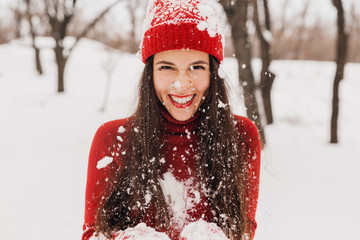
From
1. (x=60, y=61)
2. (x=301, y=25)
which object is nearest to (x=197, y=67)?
(x=60, y=61)

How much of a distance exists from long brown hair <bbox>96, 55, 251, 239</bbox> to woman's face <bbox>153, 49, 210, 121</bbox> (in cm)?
5

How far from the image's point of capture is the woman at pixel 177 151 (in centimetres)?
120

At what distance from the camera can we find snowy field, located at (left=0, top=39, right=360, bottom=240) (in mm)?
2934

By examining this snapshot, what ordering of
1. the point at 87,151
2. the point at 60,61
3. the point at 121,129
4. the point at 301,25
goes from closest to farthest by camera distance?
the point at 121,129 → the point at 87,151 → the point at 60,61 → the point at 301,25

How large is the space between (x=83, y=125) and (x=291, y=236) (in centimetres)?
556

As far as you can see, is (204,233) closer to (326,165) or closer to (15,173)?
(326,165)

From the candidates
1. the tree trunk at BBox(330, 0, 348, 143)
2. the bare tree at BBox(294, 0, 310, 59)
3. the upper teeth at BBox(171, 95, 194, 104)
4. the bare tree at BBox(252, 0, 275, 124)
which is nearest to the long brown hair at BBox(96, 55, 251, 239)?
the upper teeth at BBox(171, 95, 194, 104)

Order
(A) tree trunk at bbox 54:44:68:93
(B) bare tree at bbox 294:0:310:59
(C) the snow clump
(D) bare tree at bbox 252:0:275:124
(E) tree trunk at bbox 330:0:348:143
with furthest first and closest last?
(B) bare tree at bbox 294:0:310:59
(A) tree trunk at bbox 54:44:68:93
(D) bare tree at bbox 252:0:275:124
(E) tree trunk at bbox 330:0:348:143
(C) the snow clump

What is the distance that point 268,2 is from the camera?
5.40 metres

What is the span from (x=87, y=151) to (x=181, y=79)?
4.38 metres

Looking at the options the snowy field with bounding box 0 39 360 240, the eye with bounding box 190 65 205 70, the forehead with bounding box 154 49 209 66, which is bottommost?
the snowy field with bounding box 0 39 360 240

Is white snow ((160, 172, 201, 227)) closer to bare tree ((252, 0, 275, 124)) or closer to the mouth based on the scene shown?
the mouth

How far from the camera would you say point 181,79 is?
1.19 metres

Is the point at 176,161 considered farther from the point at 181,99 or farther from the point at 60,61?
the point at 60,61
